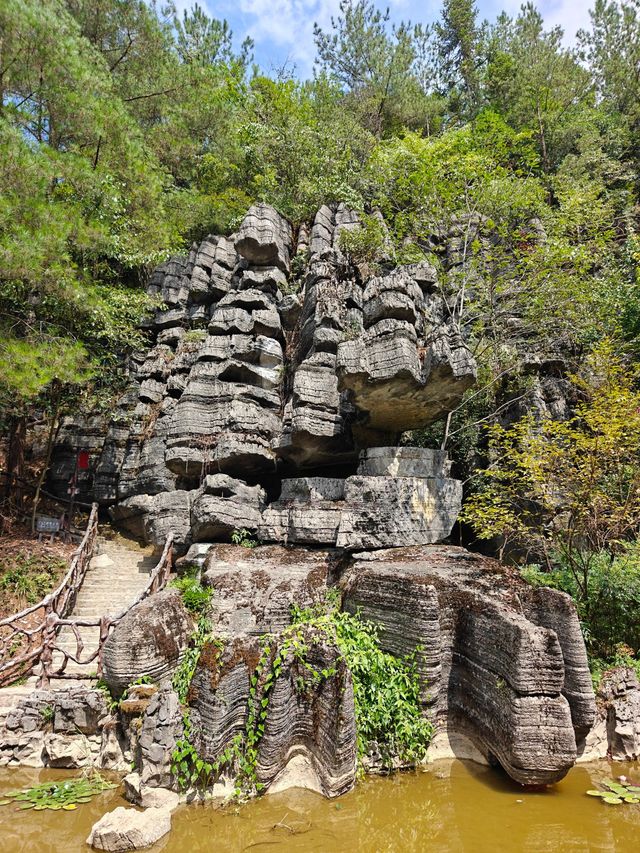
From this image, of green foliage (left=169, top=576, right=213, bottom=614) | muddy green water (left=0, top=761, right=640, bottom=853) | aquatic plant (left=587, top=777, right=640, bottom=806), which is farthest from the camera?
green foliage (left=169, top=576, right=213, bottom=614)

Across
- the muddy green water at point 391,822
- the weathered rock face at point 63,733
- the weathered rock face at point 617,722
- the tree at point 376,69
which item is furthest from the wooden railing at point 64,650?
the tree at point 376,69

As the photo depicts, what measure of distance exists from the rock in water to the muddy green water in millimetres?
94

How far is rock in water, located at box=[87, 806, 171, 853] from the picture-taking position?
4.10m

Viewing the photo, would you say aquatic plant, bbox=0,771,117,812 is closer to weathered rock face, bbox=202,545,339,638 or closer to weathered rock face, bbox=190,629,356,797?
weathered rock face, bbox=190,629,356,797

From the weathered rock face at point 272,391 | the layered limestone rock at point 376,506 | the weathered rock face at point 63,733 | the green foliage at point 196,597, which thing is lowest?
the weathered rock face at point 63,733

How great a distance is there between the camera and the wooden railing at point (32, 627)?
24.7ft

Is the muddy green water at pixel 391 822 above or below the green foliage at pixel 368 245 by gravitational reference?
below

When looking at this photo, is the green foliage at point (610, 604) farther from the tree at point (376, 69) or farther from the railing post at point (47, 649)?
the tree at point (376, 69)

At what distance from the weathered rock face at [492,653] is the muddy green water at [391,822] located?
394mm

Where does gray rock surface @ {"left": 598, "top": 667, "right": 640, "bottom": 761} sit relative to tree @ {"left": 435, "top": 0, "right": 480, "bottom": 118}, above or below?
below

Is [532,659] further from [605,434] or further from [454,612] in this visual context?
[605,434]

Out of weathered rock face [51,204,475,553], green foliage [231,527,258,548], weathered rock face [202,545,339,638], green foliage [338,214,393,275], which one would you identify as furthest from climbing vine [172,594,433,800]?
green foliage [338,214,393,275]

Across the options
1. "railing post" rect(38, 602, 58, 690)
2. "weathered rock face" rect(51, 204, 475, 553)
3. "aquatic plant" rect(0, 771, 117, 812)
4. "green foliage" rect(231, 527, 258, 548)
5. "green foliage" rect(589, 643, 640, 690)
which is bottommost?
"aquatic plant" rect(0, 771, 117, 812)

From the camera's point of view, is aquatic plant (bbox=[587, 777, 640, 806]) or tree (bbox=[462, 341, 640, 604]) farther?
tree (bbox=[462, 341, 640, 604])
